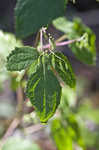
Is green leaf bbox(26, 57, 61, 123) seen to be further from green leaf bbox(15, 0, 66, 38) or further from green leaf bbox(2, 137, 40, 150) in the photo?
green leaf bbox(2, 137, 40, 150)

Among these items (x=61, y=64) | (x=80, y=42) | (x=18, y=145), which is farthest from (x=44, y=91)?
(x=18, y=145)

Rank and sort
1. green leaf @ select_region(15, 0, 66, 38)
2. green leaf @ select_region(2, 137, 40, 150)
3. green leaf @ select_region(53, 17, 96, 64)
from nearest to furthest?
green leaf @ select_region(15, 0, 66, 38) → green leaf @ select_region(53, 17, 96, 64) → green leaf @ select_region(2, 137, 40, 150)

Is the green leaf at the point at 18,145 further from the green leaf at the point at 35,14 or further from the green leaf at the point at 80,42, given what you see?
the green leaf at the point at 35,14

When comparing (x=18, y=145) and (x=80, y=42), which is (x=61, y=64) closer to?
(x=80, y=42)

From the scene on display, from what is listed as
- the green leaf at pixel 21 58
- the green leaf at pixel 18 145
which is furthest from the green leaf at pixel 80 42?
the green leaf at pixel 18 145

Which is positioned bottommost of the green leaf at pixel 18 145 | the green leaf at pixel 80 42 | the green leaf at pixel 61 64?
the green leaf at pixel 18 145

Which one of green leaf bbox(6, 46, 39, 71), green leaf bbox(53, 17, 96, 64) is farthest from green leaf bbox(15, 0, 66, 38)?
green leaf bbox(53, 17, 96, 64)

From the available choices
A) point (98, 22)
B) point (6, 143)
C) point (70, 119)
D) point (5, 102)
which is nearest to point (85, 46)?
point (70, 119)
